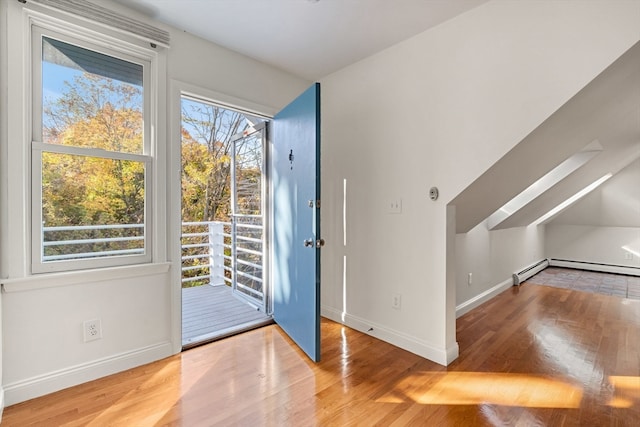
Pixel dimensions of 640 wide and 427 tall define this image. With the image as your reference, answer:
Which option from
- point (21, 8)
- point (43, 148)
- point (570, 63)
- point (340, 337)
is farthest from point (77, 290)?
point (570, 63)

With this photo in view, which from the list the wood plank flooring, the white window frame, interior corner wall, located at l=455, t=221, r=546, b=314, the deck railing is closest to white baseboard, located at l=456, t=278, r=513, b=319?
interior corner wall, located at l=455, t=221, r=546, b=314

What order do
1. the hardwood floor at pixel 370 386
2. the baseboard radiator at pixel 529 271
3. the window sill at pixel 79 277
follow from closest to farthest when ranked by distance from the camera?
1. the hardwood floor at pixel 370 386
2. the window sill at pixel 79 277
3. the baseboard radiator at pixel 529 271

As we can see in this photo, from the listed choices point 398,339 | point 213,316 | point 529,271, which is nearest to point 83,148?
point 213,316

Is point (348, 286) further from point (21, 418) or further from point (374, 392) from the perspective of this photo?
point (21, 418)

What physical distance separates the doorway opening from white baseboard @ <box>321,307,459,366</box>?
2.40ft

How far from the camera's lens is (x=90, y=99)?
2006mm

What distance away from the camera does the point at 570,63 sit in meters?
1.67

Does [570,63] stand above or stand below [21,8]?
below

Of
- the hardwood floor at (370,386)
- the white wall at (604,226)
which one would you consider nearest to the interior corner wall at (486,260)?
the hardwood floor at (370,386)

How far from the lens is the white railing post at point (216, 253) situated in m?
4.59

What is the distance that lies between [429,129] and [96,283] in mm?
2576

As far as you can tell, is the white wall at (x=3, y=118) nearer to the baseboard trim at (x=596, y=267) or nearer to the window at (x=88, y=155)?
the window at (x=88, y=155)

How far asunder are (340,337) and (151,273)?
1.63 metres

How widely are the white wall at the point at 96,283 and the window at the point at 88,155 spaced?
8cm
